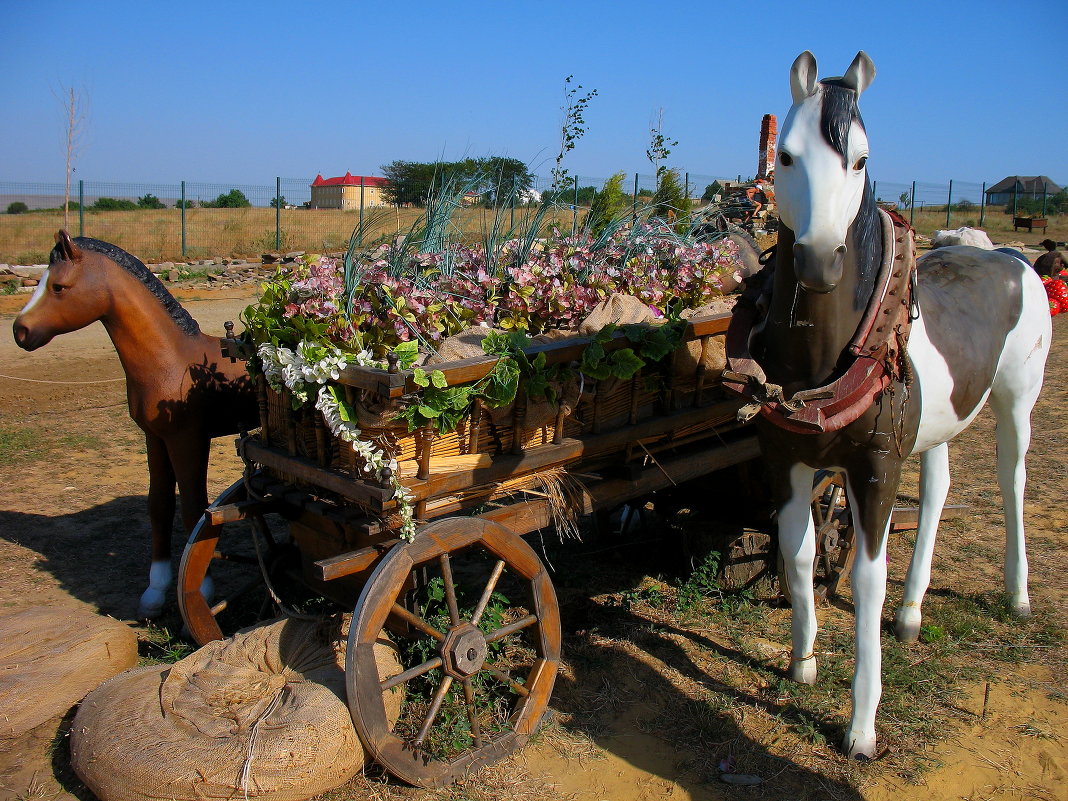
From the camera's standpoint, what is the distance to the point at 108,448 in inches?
262

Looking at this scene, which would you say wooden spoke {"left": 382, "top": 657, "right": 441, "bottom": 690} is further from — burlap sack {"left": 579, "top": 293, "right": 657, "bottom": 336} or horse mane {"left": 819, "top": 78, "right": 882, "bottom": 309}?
horse mane {"left": 819, "top": 78, "right": 882, "bottom": 309}

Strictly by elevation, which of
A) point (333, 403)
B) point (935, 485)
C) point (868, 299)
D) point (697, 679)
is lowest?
point (697, 679)

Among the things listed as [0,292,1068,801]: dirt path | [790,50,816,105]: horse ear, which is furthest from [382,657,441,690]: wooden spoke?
[790,50,816,105]: horse ear

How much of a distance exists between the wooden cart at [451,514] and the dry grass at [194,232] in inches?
579

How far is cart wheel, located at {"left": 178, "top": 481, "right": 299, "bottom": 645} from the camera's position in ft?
10.9

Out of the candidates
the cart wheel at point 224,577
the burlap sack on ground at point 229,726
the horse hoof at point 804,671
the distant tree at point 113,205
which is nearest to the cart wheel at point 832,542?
the horse hoof at point 804,671

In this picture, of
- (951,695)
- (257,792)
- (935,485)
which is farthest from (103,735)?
(935,485)

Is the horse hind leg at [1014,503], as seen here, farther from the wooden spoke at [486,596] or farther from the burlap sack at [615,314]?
the wooden spoke at [486,596]

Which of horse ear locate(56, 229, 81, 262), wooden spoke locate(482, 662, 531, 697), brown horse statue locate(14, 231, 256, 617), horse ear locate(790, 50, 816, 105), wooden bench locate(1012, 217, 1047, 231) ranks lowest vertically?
wooden spoke locate(482, 662, 531, 697)

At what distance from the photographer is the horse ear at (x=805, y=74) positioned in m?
2.38

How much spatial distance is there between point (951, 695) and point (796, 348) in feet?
5.95

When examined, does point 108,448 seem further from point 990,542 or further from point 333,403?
point 990,542

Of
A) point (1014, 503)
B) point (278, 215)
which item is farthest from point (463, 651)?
point (278, 215)

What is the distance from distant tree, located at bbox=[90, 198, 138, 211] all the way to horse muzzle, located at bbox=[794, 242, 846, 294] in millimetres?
19149
